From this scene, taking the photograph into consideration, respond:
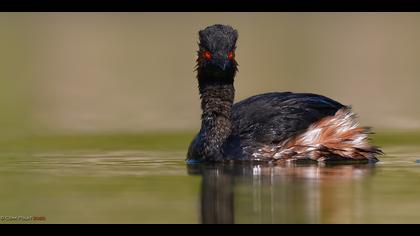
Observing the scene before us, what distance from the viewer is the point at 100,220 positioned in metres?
11.2

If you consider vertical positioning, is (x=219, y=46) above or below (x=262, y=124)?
above

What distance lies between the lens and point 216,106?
56.7 ft

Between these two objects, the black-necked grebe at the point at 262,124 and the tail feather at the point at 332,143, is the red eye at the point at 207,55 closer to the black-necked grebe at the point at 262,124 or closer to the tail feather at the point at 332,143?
the black-necked grebe at the point at 262,124

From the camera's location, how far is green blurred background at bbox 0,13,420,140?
24.6 meters

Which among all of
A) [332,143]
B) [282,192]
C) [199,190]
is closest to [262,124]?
[332,143]

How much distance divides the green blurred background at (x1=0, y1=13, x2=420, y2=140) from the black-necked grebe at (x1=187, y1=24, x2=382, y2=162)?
440cm

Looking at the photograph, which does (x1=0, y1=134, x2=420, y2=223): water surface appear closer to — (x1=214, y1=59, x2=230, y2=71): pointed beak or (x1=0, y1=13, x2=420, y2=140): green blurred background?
(x1=214, y1=59, x2=230, y2=71): pointed beak

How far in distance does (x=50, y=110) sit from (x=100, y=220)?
15.6m

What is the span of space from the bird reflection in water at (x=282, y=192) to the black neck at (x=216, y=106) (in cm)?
64

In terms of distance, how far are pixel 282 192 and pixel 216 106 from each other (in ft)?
14.3

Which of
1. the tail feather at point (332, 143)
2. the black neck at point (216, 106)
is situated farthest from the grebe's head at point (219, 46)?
the tail feather at point (332, 143)

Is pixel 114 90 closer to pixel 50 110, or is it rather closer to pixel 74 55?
pixel 50 110

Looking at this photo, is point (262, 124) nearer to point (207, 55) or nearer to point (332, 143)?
point (332, 143)

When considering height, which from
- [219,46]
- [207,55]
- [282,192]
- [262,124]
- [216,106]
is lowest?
[282,192]
